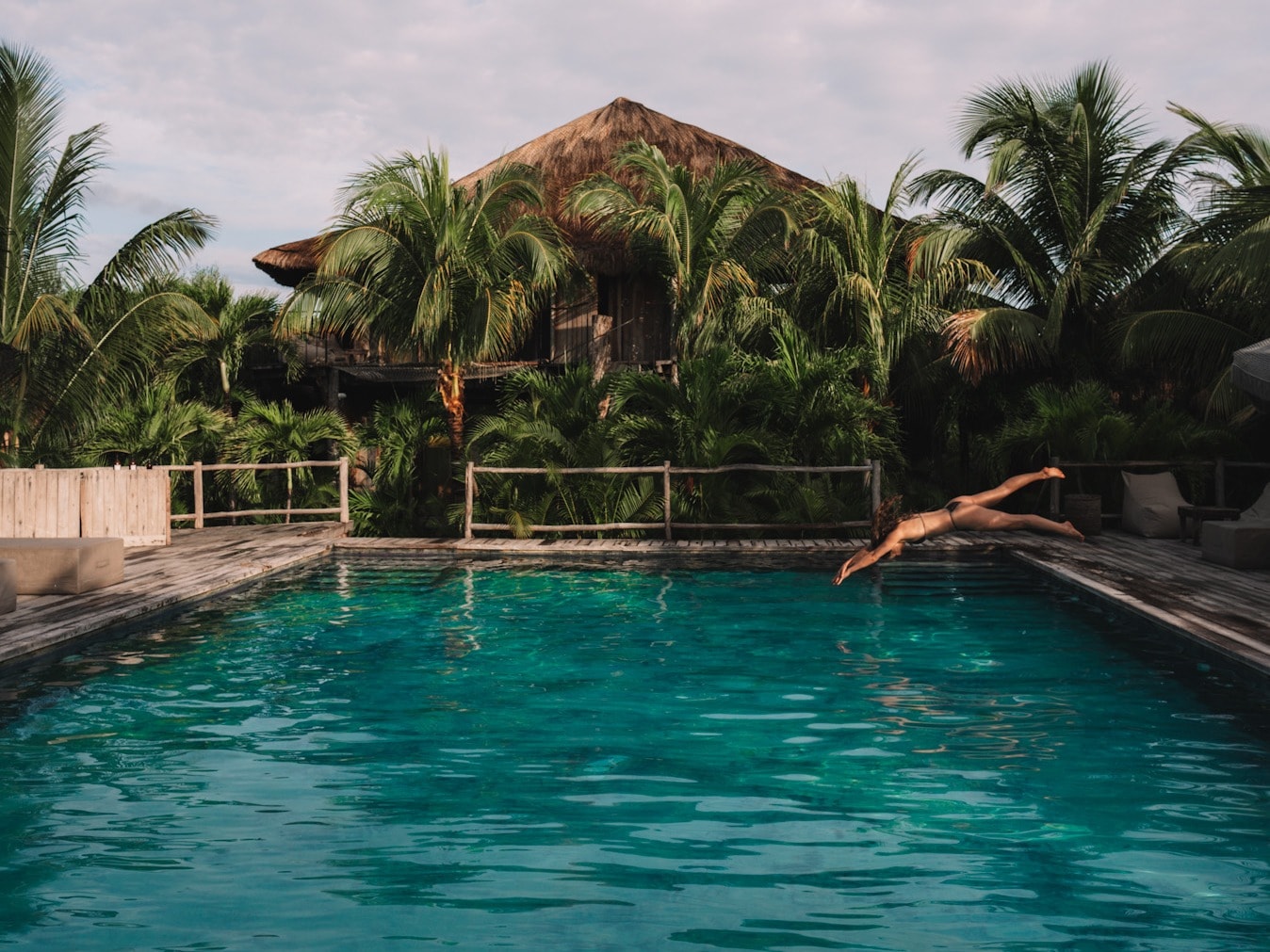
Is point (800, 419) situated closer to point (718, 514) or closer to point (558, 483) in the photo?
point (718, 514)

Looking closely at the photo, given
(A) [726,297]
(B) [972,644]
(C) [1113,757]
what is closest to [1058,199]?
(A) [726,297]

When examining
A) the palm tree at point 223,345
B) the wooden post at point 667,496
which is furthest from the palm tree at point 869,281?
the palm tree at point 223,345

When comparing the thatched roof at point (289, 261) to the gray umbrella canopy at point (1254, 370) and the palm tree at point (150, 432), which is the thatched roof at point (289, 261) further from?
the gray umbrella canopy at point (1254, 370)

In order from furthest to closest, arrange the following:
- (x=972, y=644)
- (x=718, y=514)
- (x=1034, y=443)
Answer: (x=1034, y=443) → (x=718, y=514) → (x=972, y=644)

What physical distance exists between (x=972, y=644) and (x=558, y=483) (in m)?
6.96

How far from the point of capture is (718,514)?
47.9 feet

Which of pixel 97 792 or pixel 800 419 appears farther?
pixel 800 419

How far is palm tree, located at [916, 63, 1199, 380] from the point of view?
16.0m

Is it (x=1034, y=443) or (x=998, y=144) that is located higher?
(x=998, y=144)

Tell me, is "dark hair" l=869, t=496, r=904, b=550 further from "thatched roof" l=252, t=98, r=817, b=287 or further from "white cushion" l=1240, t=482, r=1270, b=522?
"thatched roof" l=252, t=98, r=817, b=287

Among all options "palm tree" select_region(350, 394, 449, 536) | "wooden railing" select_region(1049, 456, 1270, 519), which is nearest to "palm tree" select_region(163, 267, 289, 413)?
"palm tree" select_region(350, 394, 449, 536)

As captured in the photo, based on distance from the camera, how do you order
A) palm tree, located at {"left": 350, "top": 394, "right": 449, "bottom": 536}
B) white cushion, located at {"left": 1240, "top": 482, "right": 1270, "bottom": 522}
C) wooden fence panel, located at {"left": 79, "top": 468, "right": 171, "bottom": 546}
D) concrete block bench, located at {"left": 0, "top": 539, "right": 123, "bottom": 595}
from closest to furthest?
Answer: concrete block bench, located at {"left": 0, "top": 539, "right": 123, "bottom": 595} → white cushion, located at {"left": 1240, "top": 482, "right": 1270, "bottom": 522} → wooden fence panel, located at {"left": 79, "top": 468, "right": 171, "bottom": 546} → palm tree, located at {"left": 350, "top": 394, "right": 449, "bottom": 536}

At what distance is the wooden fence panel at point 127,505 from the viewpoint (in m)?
12.9

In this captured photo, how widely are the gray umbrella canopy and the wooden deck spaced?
155cm
